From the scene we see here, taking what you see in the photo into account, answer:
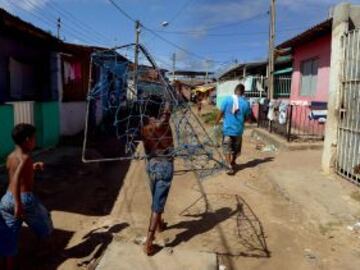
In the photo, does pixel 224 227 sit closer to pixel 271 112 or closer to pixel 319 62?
pixel 271 112

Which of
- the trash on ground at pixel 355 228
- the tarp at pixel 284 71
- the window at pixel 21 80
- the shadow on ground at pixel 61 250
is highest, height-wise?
the tarp at pixel 284 71

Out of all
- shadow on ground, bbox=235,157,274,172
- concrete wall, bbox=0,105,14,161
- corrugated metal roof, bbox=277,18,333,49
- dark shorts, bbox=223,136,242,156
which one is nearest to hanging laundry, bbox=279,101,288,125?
corrugated metal roof, bbox=277,18,333,49

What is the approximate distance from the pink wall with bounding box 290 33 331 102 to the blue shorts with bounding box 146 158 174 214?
9.15m

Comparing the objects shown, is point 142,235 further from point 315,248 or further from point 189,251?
point 315,248

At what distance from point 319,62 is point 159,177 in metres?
10.3

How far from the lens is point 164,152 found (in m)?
5.02

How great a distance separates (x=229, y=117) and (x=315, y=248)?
378cm

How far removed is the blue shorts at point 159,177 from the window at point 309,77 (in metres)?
10.4

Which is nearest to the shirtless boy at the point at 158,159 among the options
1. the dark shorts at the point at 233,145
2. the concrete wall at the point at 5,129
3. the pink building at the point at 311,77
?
the dark shorts at the point at 233,145

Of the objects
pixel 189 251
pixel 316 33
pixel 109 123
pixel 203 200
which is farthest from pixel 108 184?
pixel 109 123

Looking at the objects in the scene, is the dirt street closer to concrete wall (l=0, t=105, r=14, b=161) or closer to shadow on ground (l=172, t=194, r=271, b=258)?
shadow on ground (l=172, t=194, r=271, b=258)

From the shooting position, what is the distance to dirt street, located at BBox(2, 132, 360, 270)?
5.12m

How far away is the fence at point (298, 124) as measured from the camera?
12.3 meters

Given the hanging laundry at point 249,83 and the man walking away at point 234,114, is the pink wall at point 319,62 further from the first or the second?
the hanging laundry at point 249,83
